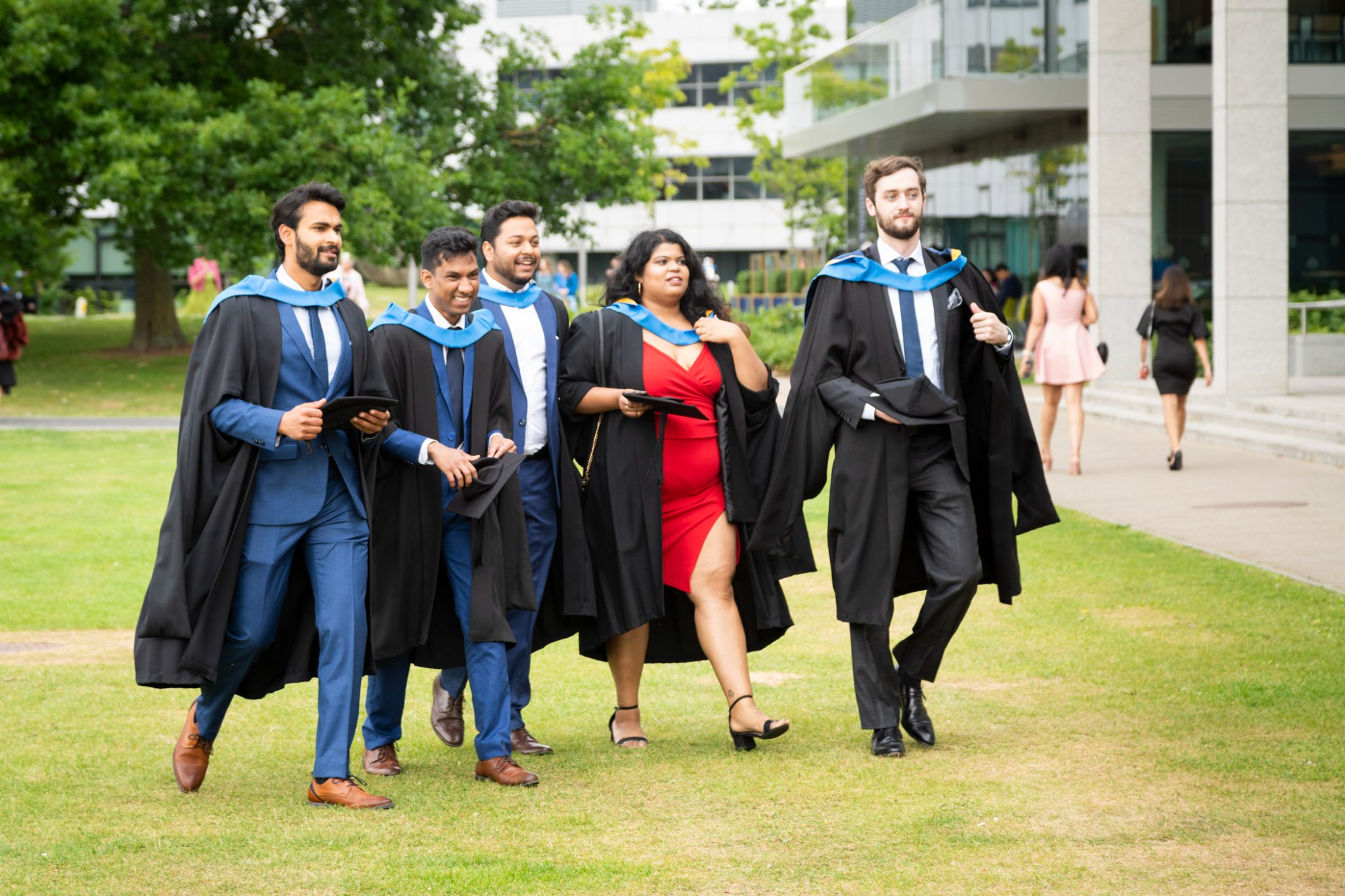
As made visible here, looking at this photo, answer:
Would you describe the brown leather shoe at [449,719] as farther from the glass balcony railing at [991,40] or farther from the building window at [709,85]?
the building window at [709,85]

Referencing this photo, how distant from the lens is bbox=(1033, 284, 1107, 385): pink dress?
15.0 m

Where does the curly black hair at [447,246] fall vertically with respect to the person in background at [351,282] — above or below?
below

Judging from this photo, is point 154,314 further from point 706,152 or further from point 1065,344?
Answer: point 706,152

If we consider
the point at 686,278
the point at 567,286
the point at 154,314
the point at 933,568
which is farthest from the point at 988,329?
the point at 567,286

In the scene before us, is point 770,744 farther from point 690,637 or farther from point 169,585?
point 169,585

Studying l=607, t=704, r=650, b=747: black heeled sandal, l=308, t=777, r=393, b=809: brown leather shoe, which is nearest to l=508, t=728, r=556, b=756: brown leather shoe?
l=607, t=704, r=650, b=747: black heeled sandal

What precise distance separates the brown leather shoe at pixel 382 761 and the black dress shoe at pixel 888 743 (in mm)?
1788

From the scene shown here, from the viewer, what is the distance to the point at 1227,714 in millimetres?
6633

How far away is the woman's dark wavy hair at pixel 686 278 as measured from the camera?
645cm

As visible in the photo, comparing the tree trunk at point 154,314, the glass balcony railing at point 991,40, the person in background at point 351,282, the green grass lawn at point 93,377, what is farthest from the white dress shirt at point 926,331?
the tree trunk at point 154,314

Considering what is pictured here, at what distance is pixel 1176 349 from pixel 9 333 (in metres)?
15.3

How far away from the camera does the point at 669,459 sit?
643cm

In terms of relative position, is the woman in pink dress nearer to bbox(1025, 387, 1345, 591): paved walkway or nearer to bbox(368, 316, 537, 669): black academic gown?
bbox(1025, 387, 1345, 591): paved walkway

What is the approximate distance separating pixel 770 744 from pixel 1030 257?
25207 mm
